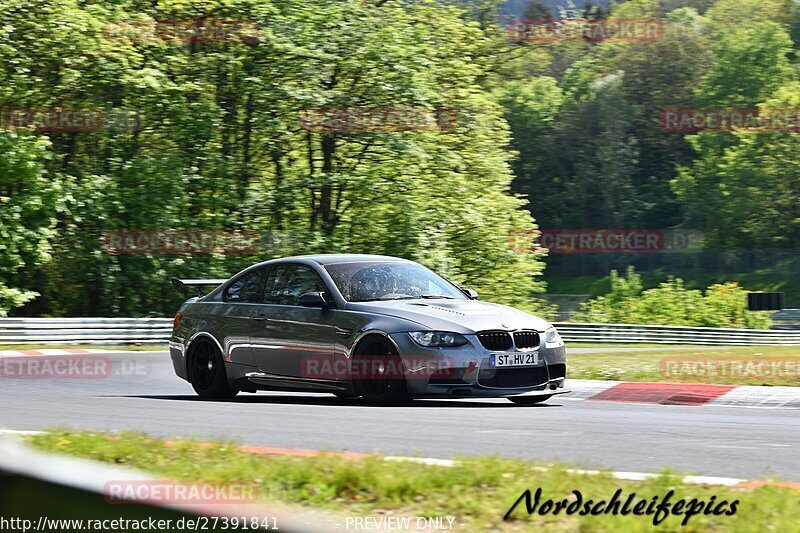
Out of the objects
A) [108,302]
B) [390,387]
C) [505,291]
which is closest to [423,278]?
[390,387]

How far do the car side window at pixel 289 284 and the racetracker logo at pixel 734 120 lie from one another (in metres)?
64.0

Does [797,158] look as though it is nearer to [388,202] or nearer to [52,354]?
[388,202]

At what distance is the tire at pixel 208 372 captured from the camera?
1294cm

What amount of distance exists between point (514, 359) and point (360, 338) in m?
1.46

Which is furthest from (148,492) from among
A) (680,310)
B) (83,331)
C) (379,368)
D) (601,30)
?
(601,30)

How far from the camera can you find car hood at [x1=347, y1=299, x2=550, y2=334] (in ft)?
37.2

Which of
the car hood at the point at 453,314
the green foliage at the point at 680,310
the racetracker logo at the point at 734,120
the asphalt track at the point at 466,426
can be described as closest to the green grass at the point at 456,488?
the asphalt track at the point at 466,426

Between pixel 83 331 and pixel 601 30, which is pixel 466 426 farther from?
pixel 601 30

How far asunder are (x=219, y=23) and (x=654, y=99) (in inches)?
2710

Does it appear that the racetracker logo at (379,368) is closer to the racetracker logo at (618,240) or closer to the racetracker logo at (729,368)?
the racetracker logo at (729,368)

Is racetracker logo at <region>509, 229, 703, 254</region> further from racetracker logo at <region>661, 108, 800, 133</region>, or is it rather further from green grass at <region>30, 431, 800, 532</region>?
green grass at <region>30, 431, 800, 532</region>

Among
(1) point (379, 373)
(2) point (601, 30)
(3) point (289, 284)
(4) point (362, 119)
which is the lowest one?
(1) point (379, 373)

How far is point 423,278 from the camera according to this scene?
12.9 metres

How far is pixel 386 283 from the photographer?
12477 mm
